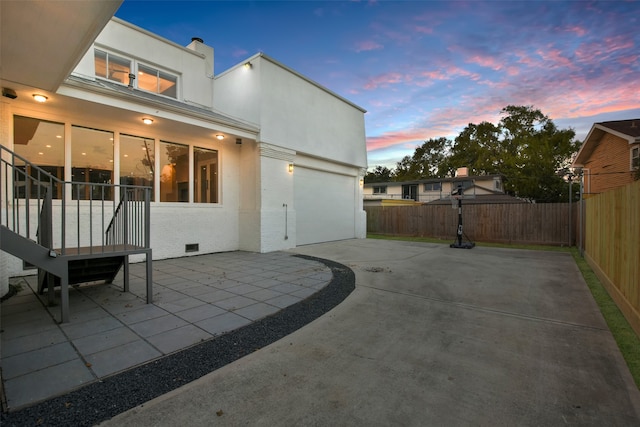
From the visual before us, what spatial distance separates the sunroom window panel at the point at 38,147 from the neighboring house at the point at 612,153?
50.7 feet

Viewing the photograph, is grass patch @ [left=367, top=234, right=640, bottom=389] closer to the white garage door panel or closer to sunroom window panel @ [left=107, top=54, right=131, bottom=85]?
the white garage door panel

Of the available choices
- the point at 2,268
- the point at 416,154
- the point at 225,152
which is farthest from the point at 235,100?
the point at 416,154

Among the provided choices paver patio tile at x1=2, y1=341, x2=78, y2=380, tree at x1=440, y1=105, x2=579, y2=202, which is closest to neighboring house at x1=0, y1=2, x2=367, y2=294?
paver patio tile at x1=2, y1=341, x2=78, y2=380

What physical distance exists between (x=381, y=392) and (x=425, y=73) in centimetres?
1060

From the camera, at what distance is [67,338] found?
9.25ft

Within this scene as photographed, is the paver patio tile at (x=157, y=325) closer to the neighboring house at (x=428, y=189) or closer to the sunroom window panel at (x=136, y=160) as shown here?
the sunroom window panel at (x=136, y=160)

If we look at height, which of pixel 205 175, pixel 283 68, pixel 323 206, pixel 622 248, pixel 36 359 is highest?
pixel 283 68

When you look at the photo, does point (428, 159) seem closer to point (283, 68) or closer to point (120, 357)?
point (283, 68)

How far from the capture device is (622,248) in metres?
3.83

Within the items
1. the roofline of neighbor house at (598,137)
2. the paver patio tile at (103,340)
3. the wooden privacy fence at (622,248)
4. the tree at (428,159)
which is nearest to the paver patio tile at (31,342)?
the paver patio tile at (103,340)

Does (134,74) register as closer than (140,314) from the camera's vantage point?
No

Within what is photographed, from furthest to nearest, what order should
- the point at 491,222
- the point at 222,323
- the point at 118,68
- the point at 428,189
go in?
the point at 428,189 → the point at 491,222 → the point at 118,68 → the point at 222,323

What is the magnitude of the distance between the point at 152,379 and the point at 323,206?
29.7 feet

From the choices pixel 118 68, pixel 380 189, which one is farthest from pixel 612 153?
pixel 380 189
